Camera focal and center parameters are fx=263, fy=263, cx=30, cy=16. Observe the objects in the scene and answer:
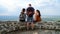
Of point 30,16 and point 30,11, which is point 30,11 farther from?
point 30,16

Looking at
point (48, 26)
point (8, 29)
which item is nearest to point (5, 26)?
point (8, 29)

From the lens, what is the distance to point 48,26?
22.7 meters

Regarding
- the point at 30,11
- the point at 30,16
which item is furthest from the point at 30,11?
the point at 30,16

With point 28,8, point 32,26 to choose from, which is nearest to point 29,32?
point 32,26

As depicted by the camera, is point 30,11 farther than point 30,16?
Yes

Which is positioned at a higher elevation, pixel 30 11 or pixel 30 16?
pixel 30 11

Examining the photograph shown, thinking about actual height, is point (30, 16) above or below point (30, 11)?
below

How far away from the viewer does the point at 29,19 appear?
72.0ft

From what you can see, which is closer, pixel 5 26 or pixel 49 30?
pixel 5 26

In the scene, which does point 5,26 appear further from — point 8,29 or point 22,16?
point 22,16

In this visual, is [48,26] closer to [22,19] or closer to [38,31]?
[38,31]

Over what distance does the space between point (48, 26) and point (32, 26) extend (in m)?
1.49

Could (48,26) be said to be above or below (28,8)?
below

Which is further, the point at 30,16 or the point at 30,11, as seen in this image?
the point at 30,11
